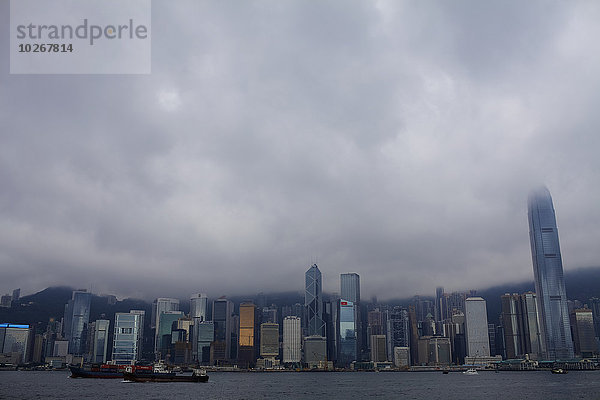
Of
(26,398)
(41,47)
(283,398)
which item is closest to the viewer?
(41,47)

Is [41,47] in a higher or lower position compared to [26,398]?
higher

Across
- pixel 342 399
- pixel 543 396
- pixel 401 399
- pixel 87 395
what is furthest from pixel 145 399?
pixel 543 396

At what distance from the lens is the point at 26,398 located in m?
143

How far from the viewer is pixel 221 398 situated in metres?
156

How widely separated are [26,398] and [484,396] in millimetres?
129728

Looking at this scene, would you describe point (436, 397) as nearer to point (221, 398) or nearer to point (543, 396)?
point (543, 396)

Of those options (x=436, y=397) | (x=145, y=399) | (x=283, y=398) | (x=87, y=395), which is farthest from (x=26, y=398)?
(x=436, y=397)

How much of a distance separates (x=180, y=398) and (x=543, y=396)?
104 meters

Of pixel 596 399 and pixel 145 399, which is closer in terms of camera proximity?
pixel 596 399

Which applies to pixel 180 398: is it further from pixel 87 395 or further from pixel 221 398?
pixel 87 395

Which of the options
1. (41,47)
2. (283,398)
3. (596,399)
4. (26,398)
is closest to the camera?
(41,47)

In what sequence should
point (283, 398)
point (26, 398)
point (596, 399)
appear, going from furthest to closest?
point (283, 398), point (26, 398), point (596, 399)

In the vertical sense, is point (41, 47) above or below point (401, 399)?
above

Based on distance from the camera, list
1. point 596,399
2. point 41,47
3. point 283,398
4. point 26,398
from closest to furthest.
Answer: point 41,47
point 596,399
point 26,398
point 283,398
